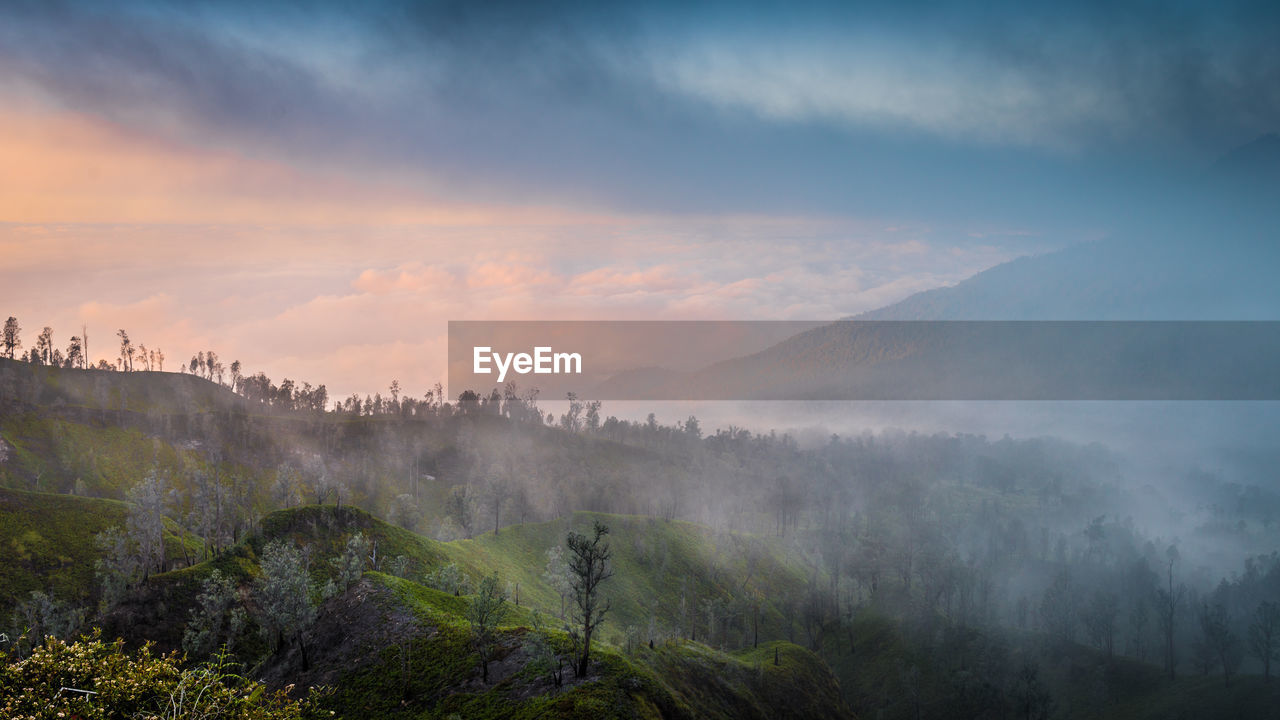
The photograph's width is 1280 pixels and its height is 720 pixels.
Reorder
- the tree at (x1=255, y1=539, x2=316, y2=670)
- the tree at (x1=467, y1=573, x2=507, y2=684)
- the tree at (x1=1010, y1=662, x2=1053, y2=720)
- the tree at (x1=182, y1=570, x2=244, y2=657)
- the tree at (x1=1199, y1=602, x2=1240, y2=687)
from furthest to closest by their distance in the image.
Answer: the tree at (x1=1199, y1=602, x2=1240, y2=687) → the tree at (x1=1010, y1=662, x2=1053, y2=720) → the tree at (x1=182, y1=570, x2=244, y2=657) → the tree at (x1=255, y1=539, x2=316, y2=670) → the tree at (x1=467, y1=573, x2=507, y2=684)

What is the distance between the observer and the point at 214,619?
10181 cm

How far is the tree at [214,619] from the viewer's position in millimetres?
97500

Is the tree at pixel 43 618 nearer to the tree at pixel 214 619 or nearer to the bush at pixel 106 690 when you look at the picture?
the tree at pixel 214 619

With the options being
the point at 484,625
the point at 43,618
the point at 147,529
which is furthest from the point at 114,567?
the point at 484,625

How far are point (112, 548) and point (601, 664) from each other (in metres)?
148

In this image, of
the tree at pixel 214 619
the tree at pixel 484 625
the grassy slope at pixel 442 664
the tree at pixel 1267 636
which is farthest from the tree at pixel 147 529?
the tree at pixel 1267 636

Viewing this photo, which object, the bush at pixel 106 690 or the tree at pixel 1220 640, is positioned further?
the tree at pixel 1220 640

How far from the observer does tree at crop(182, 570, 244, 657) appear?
97.5m

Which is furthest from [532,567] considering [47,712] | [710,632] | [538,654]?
[47,712]

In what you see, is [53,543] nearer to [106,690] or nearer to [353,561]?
[353,561]

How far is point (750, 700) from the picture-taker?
97.6 metres

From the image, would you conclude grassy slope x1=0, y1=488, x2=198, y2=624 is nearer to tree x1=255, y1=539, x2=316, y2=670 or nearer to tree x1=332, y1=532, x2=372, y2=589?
tree x1=332, y1=532, x2=372, y2=589

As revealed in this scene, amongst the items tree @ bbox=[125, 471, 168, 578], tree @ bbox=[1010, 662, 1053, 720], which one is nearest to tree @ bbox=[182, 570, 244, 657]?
tree @ bbox=[125, 471, 168, 578]

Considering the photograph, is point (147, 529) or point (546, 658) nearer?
point (546, 658)
